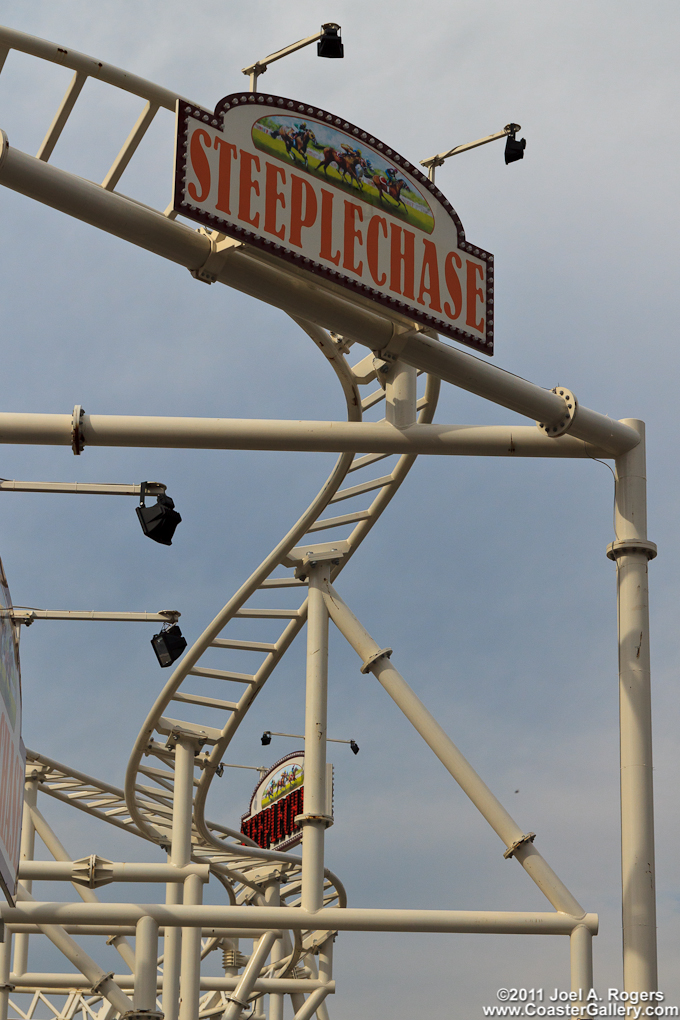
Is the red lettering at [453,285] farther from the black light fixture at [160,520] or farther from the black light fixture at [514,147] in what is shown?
the black light fixture at [160,520]

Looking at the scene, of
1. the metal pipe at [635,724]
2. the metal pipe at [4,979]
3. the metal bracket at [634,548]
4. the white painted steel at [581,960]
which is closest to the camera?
the metal pipe at [635,724]

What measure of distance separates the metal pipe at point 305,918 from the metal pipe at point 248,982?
822 cm

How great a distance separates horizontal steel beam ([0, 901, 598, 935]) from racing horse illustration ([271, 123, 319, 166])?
690cm

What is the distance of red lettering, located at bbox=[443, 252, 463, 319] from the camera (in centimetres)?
1023

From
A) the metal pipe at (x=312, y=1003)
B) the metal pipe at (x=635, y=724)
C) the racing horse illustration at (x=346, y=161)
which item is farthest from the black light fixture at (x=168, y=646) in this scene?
the metal pipe at (x=312, y=1003)

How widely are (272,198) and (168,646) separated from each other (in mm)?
8696

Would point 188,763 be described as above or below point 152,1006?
above

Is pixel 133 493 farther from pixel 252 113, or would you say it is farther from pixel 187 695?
pixel 252 113

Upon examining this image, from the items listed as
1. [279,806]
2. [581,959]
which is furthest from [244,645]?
[279,806]

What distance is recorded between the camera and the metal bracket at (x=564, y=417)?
1056 centimetres

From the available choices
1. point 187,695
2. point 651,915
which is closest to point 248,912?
point 651,915

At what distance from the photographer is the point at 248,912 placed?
13055 millimetres

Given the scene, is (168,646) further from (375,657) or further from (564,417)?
(564,417)

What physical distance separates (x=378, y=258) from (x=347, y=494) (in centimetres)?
594
